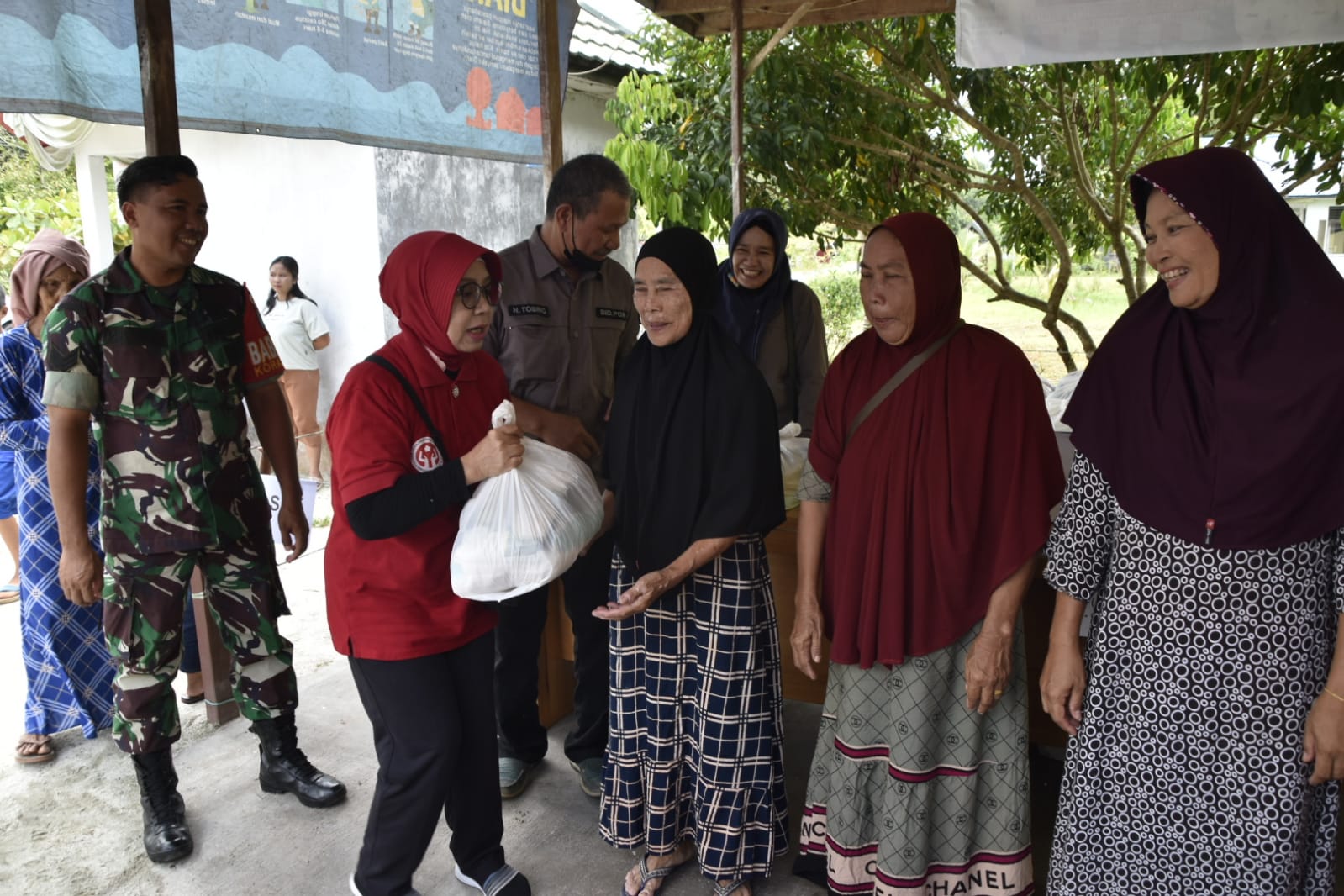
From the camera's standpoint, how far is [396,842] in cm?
226

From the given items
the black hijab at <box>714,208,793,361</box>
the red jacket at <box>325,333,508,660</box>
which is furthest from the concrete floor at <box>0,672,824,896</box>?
the black hijab at <box>714,208,793,361</box>

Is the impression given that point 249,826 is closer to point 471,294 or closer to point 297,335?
point 471,294

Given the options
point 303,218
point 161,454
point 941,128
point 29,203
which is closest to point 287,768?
point 161,454

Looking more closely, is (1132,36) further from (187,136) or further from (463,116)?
(187,136)

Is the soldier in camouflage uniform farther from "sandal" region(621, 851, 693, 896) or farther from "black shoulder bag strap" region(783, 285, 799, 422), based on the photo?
"black shoulder bag strap" region(783, 285, 799, 422)

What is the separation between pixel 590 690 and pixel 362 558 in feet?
3.88

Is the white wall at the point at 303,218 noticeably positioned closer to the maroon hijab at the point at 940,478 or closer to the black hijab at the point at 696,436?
the black hijab at the point at 696,436

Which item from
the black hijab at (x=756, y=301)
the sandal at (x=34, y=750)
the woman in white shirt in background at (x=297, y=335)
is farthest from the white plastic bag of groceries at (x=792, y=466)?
the woman in white shirt in background at (x=297, y=335)

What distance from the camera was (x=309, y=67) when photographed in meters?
2.95

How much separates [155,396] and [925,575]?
2103 millimetres

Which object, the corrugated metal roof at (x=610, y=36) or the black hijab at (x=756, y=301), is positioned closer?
the black hijab at (x=756, y=301)

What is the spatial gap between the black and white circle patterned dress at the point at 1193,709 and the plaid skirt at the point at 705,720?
73 centimetres

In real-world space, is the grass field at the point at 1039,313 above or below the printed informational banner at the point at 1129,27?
below

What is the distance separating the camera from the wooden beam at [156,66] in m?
2.75
